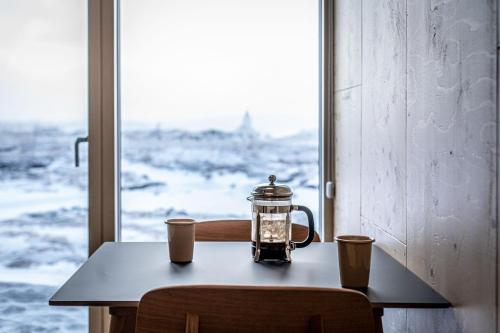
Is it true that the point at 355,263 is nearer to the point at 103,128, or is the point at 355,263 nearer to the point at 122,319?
the point at 122,319

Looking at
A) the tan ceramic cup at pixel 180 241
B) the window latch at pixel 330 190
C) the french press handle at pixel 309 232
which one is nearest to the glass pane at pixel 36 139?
the window latch at pixel 330 190

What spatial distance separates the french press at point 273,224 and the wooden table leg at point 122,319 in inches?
16.1

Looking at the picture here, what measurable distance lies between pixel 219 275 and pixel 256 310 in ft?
1.58

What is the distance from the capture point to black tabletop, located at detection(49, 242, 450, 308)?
52.4 inches

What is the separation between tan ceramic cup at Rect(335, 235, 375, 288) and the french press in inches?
12.0

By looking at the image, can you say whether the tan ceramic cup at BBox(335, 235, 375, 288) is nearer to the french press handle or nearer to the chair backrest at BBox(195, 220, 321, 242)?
the french press handle

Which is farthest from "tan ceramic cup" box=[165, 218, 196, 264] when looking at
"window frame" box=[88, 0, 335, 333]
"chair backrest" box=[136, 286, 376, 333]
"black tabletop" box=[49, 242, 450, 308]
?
"window frame" box=[88, 0, 335, 333]

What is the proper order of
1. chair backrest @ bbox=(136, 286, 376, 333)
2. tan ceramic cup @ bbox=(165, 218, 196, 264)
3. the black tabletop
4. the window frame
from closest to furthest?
chair backrest @ bbox=(136, 286, 376, 333) → the black tabletop → tan ceramic cup @ bbox=(165, 218, 196, 264) → the window frame

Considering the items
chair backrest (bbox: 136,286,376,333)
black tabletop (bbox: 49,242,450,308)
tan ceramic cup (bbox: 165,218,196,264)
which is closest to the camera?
chair backrest (bbox: 136,286,376,333)

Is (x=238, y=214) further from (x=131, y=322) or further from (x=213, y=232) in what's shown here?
(x=131, y=322)

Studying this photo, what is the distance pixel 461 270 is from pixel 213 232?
106cm

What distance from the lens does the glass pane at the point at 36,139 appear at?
2791mm

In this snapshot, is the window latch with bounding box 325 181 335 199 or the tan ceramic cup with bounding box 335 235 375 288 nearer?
the tan ceramic cup with bounding box 335 235 375 288

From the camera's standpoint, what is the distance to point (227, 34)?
290cm
